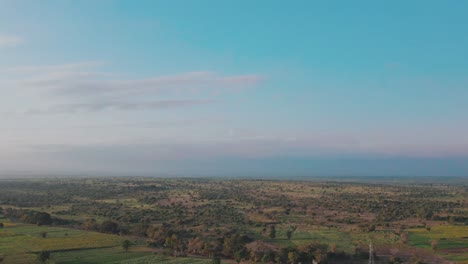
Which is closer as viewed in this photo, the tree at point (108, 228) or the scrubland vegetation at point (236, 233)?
the scrubland vegetation at point (236, 233)

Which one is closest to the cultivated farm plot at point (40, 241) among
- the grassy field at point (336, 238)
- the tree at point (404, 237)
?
the grassy field at point (336, 238)

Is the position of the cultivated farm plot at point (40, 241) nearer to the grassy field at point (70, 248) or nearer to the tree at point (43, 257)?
the grassy field at point (70, 248)

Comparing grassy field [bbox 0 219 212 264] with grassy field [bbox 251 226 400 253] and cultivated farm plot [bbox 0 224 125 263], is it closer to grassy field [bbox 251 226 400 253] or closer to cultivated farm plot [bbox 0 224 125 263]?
cultivated farm plot [bbox 0 224 125 263]

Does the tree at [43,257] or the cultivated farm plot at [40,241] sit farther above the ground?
the tree at [43,257]

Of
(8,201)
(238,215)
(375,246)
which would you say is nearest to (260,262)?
(375,246)

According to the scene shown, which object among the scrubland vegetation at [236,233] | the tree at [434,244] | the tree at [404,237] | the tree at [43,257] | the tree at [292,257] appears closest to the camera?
the tree at [43,257]

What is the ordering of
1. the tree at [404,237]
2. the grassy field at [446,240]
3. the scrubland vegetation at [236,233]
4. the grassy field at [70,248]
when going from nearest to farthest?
1. the grassy field at [70,248]
2. the scrubland vegetation at [236,233]
3. the grassy field at [446,240]
4. the tree at [404,237]

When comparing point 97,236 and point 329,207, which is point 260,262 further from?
point 329,207

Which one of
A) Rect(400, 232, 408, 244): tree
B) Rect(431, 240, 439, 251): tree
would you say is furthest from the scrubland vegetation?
Rect(431, 240, 439, 251): tree

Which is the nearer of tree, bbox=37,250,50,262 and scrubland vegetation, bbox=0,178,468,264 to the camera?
tree, bbox=37,250,50,262

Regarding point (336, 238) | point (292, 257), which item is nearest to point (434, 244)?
point (336, 238)

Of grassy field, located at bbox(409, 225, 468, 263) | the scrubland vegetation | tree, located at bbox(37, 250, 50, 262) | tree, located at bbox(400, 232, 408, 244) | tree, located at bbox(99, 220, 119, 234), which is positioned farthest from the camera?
tree, located at bbox(99, 220, 119, 234)
